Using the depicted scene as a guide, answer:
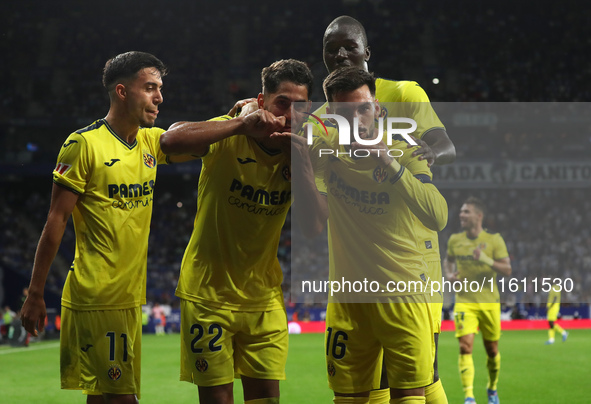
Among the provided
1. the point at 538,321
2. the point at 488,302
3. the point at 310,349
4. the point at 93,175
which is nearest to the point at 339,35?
the point at 93,175

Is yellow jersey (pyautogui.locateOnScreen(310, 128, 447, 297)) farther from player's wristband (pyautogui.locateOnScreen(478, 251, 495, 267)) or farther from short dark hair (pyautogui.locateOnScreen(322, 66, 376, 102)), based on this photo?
player's wristband (pyautogui.locateOnScreen(478, 251, 495, 267))

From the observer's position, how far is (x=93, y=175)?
11.8 feet

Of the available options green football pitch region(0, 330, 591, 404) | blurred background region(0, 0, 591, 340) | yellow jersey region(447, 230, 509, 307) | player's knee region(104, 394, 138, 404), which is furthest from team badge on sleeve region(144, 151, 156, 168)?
blurred background region(0, 0, 591, 340)

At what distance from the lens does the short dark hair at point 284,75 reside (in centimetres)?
296

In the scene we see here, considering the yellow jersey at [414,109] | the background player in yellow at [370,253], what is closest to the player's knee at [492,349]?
the yellow jersey at [414,109]

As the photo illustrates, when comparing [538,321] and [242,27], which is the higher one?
[242,27]

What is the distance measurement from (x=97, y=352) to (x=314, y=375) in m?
6.68

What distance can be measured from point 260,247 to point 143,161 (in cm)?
107

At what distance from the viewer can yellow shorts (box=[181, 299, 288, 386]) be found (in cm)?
312

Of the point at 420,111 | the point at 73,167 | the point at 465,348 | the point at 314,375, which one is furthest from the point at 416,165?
the point at 314,375

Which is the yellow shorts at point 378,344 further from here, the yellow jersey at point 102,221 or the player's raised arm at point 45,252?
the player's raised arm at point 45,252

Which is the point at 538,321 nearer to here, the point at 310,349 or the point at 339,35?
the point at 310,349

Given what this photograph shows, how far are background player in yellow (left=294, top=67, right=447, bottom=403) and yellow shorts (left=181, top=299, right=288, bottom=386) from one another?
320mm

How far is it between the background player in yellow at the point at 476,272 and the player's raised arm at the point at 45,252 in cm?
503
